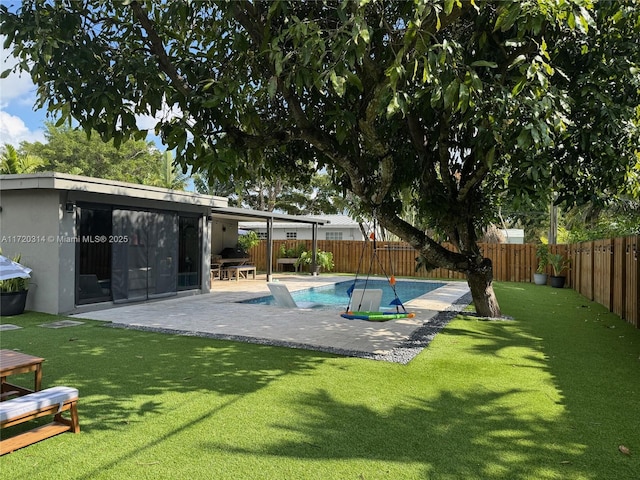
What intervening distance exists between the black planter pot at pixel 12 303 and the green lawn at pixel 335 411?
84.9 inches

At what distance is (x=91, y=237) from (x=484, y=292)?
8.68 m

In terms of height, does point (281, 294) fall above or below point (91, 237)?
below

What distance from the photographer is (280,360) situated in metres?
6.02

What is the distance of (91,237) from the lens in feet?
33.0

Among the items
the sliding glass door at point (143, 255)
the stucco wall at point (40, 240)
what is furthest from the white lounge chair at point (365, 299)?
the stucco wall at point (40, 240)

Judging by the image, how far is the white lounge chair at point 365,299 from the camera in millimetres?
9297

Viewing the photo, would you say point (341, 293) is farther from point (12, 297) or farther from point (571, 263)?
point (12, 297)

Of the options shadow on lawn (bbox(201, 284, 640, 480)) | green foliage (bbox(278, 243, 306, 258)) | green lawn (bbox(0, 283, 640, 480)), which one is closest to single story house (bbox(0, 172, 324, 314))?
green lawn (bbox(0, 283, 640, 480))

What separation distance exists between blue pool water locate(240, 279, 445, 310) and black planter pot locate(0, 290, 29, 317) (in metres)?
5.15

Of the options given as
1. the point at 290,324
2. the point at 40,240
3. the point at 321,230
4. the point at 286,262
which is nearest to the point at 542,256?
the point at 286,262

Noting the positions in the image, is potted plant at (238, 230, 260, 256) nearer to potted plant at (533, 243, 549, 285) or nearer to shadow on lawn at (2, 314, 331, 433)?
potted plant at (533, 243, 549, 285)

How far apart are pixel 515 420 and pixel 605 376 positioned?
2.12 meters

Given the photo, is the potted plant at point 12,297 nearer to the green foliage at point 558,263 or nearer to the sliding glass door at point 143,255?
the sliding glass door at point 143,255

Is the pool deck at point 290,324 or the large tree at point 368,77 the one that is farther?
the pool deck at point 290,324
